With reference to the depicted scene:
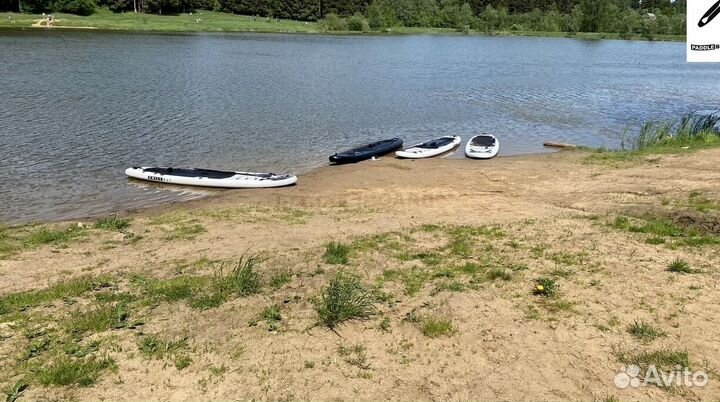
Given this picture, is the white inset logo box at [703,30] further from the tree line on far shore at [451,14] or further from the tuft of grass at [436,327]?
the tree line on far shore at [451,14]

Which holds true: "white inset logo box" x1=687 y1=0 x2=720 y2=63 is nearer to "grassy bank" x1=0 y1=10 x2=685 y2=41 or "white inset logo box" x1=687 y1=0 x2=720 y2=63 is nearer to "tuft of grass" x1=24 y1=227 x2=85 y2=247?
"tuft of grass" x1=24 y1=227 x2=85 y2=247

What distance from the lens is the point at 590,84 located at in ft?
175

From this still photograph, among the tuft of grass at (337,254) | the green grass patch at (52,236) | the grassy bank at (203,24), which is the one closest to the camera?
the tuft of grass at (337,254)

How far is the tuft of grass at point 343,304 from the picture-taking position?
24.3 feet

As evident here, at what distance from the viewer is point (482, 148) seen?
2539 centimetres

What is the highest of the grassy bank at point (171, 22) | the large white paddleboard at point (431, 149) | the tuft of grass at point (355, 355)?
the grassy bank at point (171, 22)

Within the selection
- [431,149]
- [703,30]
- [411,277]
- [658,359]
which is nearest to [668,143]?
[703,30]

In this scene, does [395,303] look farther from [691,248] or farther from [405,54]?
[405,54]

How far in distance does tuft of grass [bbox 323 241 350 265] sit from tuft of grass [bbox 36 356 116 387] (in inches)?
163

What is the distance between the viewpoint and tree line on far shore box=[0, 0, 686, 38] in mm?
139500

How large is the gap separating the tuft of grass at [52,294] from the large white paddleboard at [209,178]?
33.5 ft

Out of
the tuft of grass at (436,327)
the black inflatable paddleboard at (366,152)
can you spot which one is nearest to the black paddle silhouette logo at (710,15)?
the black inflatable paddleboard at (366,152)

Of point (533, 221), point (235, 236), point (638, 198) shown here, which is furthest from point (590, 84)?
point (235, 236)

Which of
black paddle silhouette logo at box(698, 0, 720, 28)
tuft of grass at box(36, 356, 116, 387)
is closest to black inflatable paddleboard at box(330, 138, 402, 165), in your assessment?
black paddle silhouette logo at box(698, 0, 720, 28)
